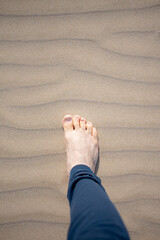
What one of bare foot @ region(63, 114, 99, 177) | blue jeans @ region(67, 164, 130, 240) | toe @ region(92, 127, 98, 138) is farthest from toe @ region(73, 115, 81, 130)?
blue jeans @ region(67, 164, 130, 240)

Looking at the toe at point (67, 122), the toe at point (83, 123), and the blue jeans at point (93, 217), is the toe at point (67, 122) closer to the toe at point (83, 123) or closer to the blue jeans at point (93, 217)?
the toe at point (83, 123)

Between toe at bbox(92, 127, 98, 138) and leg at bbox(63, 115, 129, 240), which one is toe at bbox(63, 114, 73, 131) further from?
toe at bbox(92, 127, 98, 138)

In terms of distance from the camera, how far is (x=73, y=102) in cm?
126

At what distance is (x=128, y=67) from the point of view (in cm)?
129

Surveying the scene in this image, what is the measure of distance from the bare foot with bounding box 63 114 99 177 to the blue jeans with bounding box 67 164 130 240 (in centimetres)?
34

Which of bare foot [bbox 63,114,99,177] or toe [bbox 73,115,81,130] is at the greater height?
toe [bbox 73,115,81,130]

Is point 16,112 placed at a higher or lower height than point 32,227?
higher

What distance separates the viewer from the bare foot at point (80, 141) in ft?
4.11

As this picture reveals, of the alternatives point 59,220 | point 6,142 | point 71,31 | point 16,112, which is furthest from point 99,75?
point 59,220

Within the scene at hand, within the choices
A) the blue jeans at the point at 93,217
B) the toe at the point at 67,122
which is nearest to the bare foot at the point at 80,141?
the toe at the point at 67,122

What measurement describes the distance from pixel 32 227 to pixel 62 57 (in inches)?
47.0

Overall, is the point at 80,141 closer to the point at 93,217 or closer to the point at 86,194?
the point at 86,194

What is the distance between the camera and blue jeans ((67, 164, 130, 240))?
24.9 inches

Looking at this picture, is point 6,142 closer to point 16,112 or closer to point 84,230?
point 16,112
